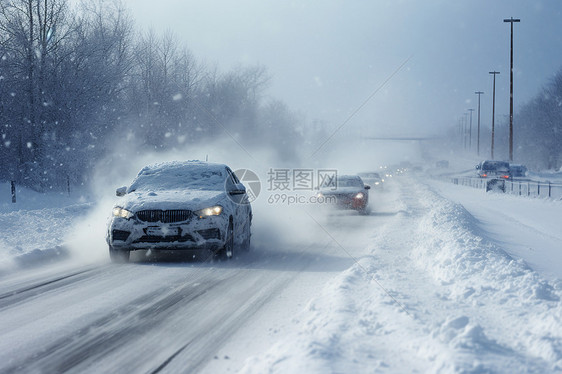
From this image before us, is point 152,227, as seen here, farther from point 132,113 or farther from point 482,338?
point 132,113

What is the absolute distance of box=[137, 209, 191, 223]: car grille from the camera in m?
10.1

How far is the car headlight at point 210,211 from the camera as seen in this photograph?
10183 millimetres

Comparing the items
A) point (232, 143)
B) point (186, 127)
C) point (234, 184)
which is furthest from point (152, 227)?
point (232, 143)

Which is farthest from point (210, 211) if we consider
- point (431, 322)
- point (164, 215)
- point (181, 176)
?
point (431, 322)

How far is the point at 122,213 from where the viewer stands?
33.7 feet

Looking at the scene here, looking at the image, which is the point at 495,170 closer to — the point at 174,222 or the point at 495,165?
the point at 495,165

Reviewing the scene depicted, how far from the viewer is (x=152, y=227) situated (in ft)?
32.9

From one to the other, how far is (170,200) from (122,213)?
2.72ft

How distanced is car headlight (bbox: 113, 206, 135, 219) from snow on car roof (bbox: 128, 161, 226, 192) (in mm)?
1090

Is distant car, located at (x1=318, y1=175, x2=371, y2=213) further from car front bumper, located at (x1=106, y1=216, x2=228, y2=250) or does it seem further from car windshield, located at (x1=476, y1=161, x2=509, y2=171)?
car windshield, located at (x1=476, y1=161, x2=509, y2=171)

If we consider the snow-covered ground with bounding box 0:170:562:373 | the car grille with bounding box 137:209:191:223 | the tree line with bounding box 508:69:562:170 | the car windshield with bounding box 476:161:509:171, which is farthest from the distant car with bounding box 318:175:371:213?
the tree line with bounding box 508:69:562:170

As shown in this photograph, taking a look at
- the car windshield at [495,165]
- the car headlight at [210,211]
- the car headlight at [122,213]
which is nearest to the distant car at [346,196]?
the car headlight at [210,211]

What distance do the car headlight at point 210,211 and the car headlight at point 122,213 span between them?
43.2 inches

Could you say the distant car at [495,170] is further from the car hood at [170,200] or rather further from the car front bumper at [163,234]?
the car front bumper at [163,234]
